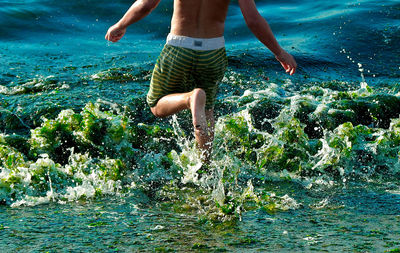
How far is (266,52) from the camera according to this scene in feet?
30.8

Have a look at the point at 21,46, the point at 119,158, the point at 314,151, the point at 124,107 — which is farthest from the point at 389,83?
the point at 21,46

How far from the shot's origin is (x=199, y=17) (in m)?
4.21

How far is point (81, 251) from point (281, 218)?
4.59 ft

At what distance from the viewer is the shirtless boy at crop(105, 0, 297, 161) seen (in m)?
4.07

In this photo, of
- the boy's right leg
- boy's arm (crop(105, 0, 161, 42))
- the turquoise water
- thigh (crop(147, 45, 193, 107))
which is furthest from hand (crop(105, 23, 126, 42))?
the turquoise water

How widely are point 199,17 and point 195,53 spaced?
29cm

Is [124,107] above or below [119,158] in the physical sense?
above

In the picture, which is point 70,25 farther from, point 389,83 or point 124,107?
point 389,83

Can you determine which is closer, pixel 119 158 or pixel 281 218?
pixel 281 218

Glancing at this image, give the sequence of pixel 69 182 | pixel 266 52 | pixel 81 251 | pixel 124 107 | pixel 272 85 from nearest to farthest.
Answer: pixel 81 251 → pixel 69 182 → pixel 124 107 → pixel 272 85 → pixel 266 52

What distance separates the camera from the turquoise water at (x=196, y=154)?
11.6 ft

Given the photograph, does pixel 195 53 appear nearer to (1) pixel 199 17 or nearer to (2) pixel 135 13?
(1) pixel 199 17

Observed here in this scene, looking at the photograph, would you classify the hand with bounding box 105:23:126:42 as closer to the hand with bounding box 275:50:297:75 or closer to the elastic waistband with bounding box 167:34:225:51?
the elastic waistband with bounding box 167:34:225:51

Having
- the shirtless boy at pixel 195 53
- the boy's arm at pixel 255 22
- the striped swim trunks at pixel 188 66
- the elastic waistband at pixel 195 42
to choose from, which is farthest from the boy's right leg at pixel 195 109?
the boy's arm at pixel 255 22
